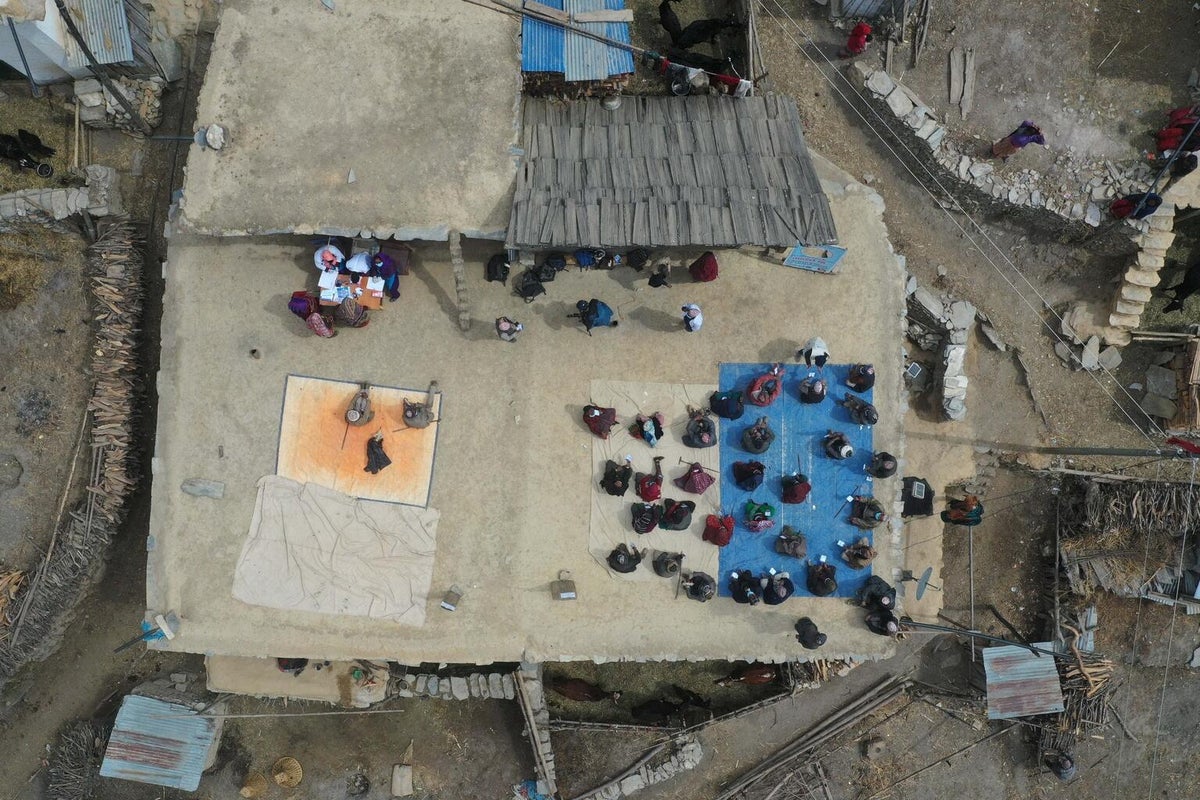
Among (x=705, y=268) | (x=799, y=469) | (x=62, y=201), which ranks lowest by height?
(x=799, y=469)

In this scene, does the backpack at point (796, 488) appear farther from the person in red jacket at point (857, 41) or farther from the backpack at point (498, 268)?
the person in red jacket at point (857, 41)

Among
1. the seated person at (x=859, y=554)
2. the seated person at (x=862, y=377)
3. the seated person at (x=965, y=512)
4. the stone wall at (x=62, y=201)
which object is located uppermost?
the stone wall at (x=62, y=201)

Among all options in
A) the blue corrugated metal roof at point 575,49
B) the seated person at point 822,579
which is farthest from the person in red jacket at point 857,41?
the seated person at point 822,579

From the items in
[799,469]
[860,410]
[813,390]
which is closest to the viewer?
[813,390]

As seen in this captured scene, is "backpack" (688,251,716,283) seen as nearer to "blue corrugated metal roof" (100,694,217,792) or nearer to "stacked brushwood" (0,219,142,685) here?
"stacked brushwood" (0,219,142,685)

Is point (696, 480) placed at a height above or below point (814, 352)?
below

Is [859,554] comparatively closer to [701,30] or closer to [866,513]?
[866,513]

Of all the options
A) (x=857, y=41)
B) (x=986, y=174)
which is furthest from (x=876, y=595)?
(x=857, y=41)
